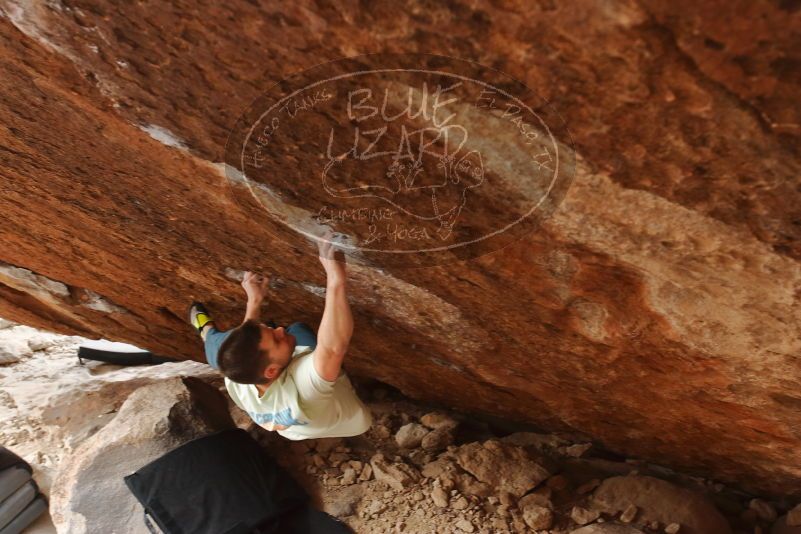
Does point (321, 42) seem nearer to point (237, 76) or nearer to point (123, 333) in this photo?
point (237, 76)

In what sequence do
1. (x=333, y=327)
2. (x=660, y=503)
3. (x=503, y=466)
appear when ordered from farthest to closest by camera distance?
1. (x=503, y=466)
2. (x=660, y=503)
3. (x=333, y=327)

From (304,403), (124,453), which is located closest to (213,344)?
(304,403)

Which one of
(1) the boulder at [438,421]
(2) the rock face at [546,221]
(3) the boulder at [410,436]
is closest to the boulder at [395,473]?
(3) the boulder at [410,436]

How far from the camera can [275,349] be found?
2262 mm

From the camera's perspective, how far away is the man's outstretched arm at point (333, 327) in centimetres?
206

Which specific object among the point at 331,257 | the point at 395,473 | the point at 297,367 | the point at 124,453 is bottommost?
the point at 124,453

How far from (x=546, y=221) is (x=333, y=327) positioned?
2.46ft

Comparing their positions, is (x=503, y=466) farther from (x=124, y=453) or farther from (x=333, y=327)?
(x=124, y=453)

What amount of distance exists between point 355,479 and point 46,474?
1914 millimetres

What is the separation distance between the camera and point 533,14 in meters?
1.17

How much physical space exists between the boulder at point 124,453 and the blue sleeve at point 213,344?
1005 mm

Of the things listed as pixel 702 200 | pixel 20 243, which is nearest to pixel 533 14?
pixel 702 200

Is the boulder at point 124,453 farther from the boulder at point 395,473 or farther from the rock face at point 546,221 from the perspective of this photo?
the boulder at point 395,473

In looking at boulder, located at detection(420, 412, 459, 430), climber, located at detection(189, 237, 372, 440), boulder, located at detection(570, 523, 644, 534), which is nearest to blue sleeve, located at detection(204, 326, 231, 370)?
climber, located at detection(189, 237, 372, 440)
